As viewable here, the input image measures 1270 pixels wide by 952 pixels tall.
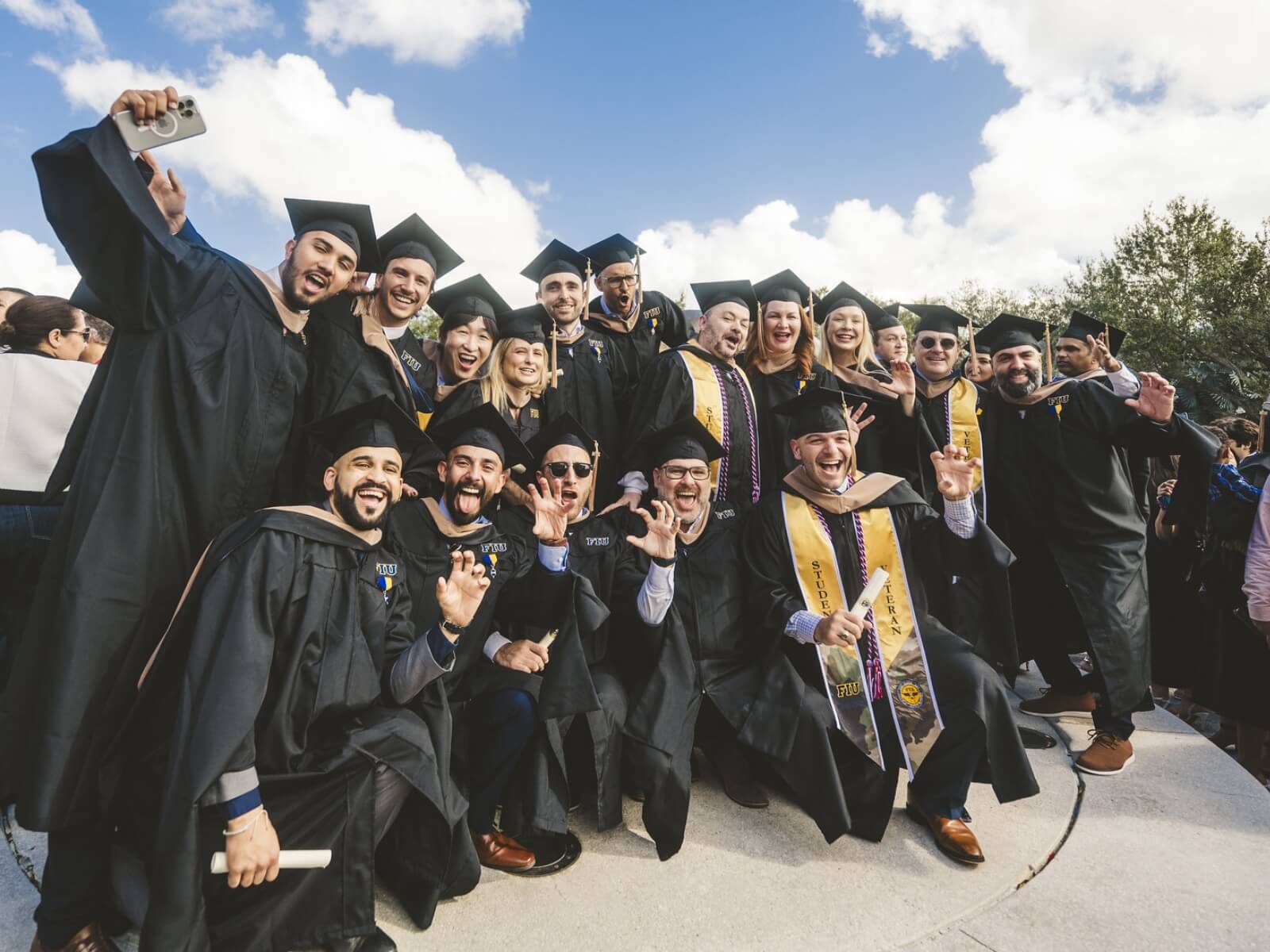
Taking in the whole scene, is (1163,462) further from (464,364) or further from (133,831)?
(133,831)

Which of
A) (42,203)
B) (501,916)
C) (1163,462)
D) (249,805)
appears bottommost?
(501,916)

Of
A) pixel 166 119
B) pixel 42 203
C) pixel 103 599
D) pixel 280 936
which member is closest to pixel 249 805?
pixel 280 936

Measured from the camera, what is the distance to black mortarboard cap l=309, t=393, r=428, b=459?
10.0ft

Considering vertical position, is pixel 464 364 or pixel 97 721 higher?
pixel 464 364

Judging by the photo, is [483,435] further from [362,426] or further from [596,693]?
[596,693]

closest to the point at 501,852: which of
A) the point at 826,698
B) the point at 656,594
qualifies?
the point at 656,594

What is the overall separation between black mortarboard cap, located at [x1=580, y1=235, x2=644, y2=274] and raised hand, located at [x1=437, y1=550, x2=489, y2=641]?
12.3 ft

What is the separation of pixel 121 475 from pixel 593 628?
6.21 ft

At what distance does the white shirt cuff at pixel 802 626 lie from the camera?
11.8 ft

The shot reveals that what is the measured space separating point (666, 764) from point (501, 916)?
90 cm

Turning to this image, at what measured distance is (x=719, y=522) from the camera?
167 inches

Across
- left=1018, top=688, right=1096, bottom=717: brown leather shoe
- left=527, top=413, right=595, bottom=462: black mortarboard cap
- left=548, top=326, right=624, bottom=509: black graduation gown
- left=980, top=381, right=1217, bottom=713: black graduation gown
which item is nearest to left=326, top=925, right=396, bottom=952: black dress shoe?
left=527, top=413, right=595, bottom=462: black mortarboard cap

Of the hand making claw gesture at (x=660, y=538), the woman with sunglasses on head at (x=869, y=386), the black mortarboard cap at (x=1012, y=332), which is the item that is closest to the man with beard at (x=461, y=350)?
the hand making claw gesture at (x=660, y=538)

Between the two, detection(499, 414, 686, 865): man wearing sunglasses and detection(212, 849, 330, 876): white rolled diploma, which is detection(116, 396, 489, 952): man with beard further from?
detection(499, 414, 686, 865): man wearing sunglasses
